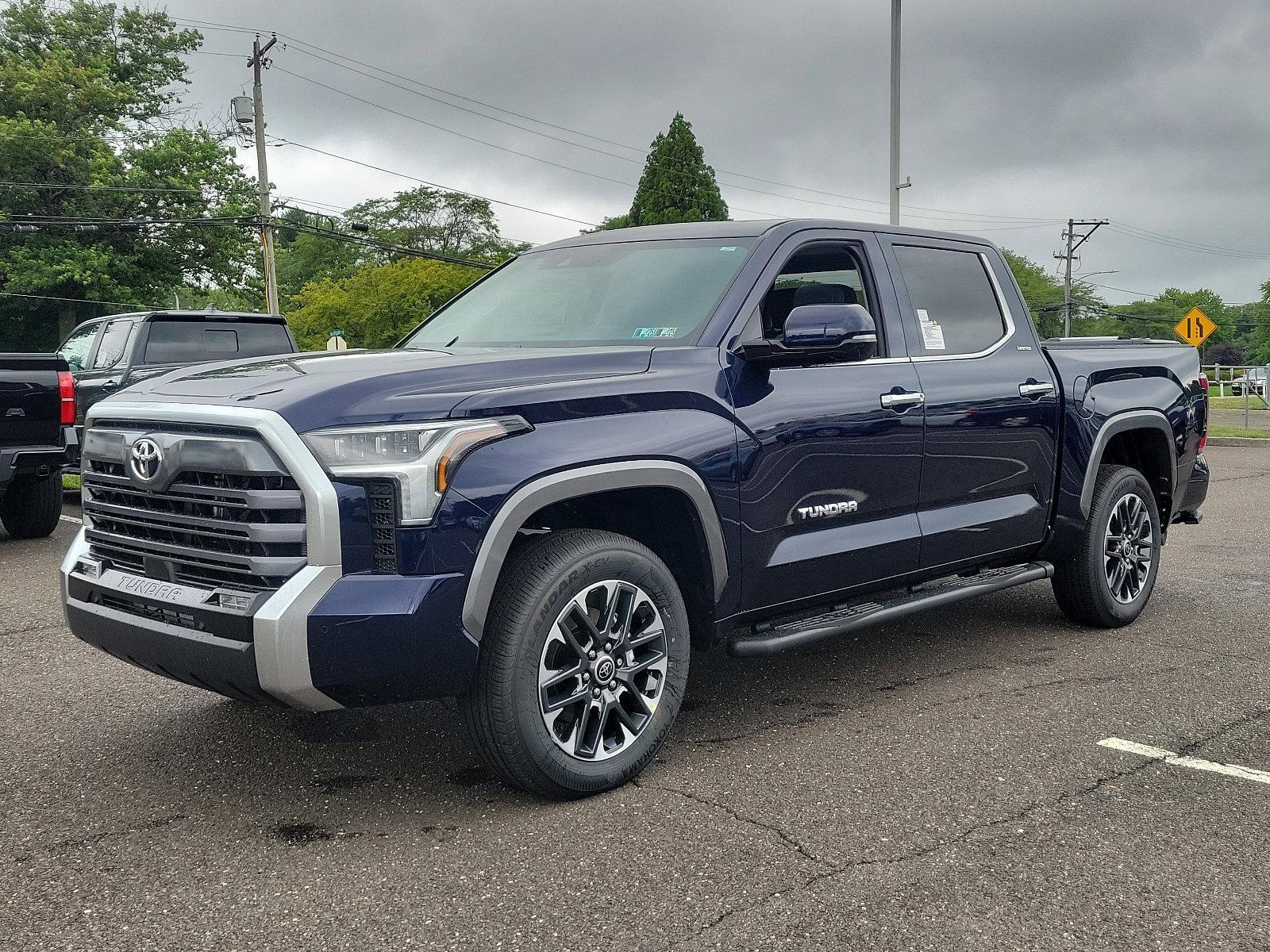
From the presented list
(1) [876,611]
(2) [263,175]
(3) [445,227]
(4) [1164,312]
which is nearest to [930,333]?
(1) [876,611]

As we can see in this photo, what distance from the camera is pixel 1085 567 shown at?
5633 millimetres

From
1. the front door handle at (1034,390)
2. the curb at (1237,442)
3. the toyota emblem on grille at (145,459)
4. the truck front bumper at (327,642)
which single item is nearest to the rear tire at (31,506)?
the toyota emblem on grille at (145,459)

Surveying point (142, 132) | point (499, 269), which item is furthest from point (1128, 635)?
point (142, 132)

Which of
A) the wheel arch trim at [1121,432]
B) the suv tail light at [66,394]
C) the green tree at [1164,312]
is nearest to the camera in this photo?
the wheel arch trim at [1121,432]

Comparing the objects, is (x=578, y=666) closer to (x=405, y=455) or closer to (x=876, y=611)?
(x=405, y=455)

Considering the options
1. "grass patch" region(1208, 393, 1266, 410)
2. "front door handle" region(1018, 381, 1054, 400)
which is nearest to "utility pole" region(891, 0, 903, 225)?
"front door handle" region(1018, 381, 1054, 400)

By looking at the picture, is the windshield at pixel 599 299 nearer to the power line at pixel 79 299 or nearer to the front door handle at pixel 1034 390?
the front door handle at pixel 1034 390

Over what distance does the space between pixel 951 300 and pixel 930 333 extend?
1.05 ft

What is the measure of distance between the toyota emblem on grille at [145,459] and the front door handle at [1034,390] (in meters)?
3.59

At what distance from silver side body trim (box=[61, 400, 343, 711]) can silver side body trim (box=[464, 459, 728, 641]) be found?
0.40 meters

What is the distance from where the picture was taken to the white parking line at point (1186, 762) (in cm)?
379

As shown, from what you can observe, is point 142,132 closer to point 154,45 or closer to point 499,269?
point 154,45

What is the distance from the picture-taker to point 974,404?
4926 millimetres

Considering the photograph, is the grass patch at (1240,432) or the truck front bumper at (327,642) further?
the grass patch at (1240,432)
